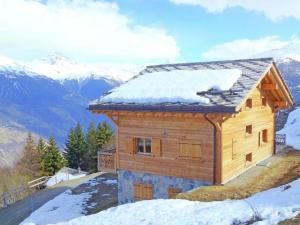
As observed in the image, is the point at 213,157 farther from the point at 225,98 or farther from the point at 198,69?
the point at 198,69

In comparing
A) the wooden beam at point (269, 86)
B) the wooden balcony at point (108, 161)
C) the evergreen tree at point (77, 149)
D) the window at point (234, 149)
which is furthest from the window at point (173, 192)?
the evergreen tree at point (77, 149)

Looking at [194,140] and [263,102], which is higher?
[263,102]

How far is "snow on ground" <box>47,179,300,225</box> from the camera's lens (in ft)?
41.1

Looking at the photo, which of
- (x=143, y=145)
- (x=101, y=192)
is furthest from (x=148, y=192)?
(x=101, y=192)

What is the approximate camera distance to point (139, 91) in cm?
2069

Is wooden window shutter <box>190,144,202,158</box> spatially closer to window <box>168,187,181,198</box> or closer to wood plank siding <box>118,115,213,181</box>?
wood plank siding <box>118,115,213,181</box>

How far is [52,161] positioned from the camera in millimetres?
61250

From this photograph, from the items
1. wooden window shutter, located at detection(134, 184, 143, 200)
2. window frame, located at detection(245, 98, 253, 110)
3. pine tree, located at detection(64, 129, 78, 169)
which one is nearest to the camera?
wooden window shutter, located at detection(134, 184, 143, 200)

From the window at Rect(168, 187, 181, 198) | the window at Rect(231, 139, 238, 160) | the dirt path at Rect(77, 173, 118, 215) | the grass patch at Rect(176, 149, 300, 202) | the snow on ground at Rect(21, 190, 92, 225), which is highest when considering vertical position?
the window at Rect(231, 139, 238, 160)

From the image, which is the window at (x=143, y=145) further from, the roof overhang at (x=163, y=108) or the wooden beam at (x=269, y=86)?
the wooden beam at (x=269, y=86)

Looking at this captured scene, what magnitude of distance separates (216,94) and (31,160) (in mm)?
56987

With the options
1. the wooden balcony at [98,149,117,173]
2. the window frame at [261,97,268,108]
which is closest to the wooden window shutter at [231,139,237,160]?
the window frame at [261,97,268,108]

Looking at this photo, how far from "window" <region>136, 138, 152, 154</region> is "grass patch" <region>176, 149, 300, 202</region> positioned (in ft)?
13.3

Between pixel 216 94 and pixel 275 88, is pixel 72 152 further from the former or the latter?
pixel 216 94
